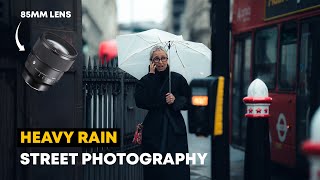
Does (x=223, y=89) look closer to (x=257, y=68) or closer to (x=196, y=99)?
(x=196, y=99)

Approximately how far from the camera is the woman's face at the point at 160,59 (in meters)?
6.09

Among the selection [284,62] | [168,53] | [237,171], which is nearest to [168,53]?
[168,53]

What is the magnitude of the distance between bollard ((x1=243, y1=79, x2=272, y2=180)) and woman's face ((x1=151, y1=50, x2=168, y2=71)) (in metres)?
1.06

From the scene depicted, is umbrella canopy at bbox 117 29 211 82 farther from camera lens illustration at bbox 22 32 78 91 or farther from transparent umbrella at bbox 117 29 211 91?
camera lens illustration at bbox 22 32 78 91

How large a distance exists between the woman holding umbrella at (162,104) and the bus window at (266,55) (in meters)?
3.96

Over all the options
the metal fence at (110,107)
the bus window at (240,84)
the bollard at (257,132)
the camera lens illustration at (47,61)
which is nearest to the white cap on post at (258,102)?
the bollard at (257,132)

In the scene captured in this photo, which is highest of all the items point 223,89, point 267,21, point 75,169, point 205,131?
point 267,21

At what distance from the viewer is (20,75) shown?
21.4 feet

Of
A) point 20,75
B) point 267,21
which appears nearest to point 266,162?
point 20,75

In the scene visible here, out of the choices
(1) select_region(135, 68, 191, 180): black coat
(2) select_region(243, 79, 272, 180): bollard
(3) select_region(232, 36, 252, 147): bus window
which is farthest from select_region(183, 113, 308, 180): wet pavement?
(1) select_region(135, 68, 191, 180): black coat

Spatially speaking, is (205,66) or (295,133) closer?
(205,66)

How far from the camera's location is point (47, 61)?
6.09 metres

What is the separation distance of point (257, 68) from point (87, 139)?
4450mm

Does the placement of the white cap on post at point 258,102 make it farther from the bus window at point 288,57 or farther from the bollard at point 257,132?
the bus window at point 288,57
